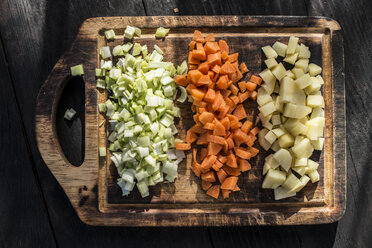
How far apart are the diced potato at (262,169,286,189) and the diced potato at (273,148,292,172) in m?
0.06

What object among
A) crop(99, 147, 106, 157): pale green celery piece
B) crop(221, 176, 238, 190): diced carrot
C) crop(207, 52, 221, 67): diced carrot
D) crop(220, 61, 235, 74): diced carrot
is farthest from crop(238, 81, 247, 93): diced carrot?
crop(99, 147, 106, 157): pale green celery piece

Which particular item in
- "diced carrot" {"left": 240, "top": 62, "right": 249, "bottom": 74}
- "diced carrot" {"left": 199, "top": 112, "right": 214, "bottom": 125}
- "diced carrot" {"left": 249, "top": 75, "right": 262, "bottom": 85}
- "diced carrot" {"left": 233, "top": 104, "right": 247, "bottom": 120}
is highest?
"diced carrot" {"left": 240, "top": 62, "right": 249, "bottom": 74}

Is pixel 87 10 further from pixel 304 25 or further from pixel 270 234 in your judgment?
pixel 270 234

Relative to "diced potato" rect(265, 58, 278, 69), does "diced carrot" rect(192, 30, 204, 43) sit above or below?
above

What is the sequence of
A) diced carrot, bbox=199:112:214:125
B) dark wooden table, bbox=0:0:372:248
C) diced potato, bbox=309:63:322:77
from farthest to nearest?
dark wooden table, bbox=0:0:372:248 → diced potato, bbox=309:63:322:77 → diced carrot, bbox=199:112:214:125

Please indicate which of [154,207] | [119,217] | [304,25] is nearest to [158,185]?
[154,207]

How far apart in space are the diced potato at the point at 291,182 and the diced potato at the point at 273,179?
0.13 feet

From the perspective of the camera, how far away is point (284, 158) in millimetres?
2396

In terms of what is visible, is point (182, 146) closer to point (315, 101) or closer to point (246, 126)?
point (246, 126)

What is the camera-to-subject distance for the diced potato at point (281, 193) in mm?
2451

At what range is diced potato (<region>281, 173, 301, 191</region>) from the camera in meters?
2.41

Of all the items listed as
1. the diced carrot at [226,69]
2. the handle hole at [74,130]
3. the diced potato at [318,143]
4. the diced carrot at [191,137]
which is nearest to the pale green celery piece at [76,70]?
the handle hole at [74,130]

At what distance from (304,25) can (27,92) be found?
2301 mm

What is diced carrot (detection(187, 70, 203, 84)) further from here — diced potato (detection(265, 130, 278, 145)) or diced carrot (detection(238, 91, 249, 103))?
diced potato (detection(265, 130, 278, 145))
